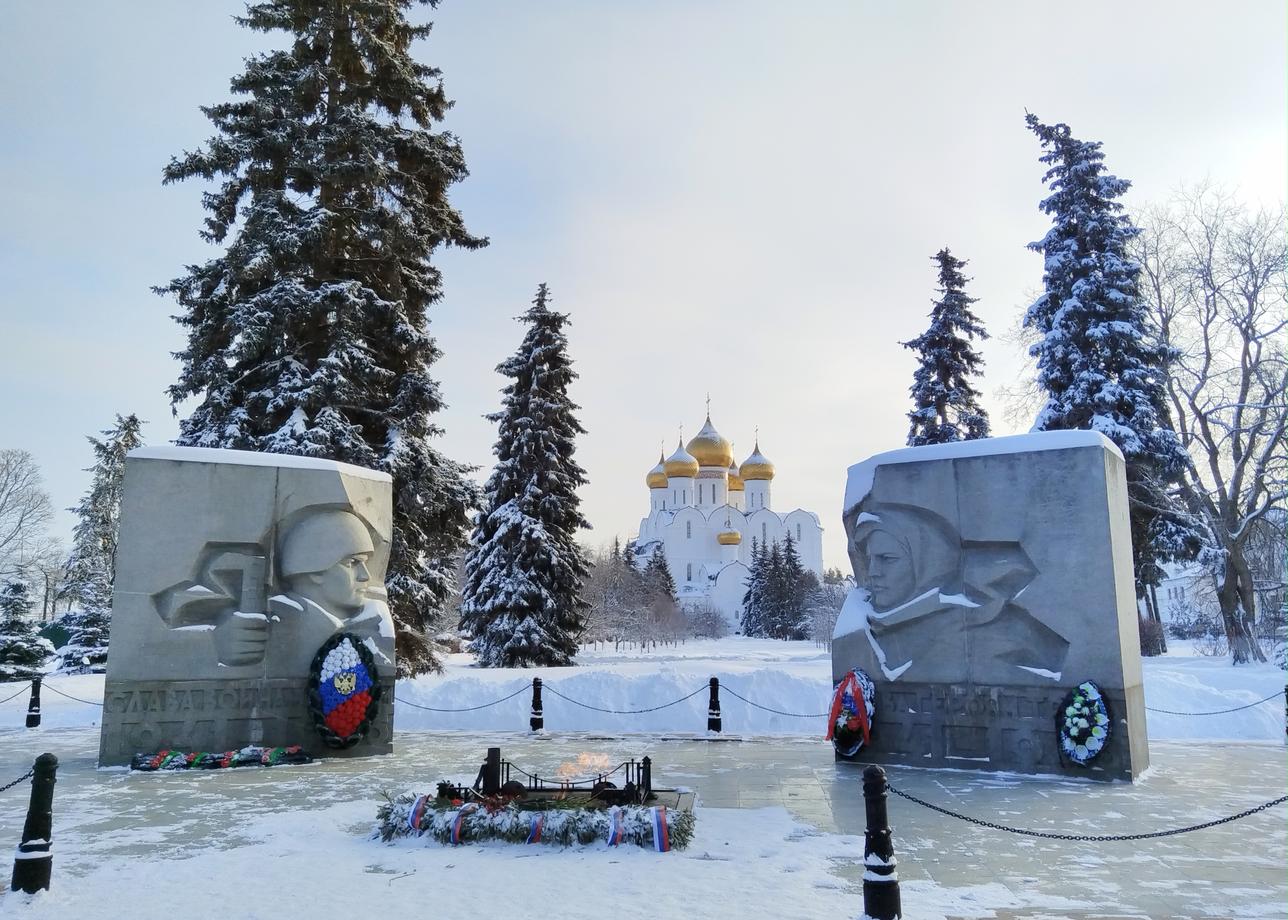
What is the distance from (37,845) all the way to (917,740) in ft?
33.4

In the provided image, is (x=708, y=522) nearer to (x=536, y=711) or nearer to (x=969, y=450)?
(x=536, y=711)

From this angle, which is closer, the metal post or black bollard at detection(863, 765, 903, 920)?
black bollard at detection(863, 765, 903, 920)

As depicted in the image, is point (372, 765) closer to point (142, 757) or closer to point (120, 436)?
point (142, 757)

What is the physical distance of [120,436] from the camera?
42.5 meters

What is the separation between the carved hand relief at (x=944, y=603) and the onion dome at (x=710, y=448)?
246ft

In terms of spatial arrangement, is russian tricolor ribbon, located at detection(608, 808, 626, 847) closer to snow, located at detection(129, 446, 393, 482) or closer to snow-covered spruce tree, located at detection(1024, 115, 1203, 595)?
snow, located at detection(129, 446, 393, 482)

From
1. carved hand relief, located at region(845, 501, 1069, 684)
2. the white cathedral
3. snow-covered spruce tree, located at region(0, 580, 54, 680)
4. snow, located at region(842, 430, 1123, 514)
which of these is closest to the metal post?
carved hand relief, located at region(845, 501, 1069, 684)

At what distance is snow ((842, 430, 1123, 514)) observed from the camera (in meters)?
11.9

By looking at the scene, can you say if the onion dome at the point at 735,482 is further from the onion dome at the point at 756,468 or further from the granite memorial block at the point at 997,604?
the granite memorial block at the point at 997,604

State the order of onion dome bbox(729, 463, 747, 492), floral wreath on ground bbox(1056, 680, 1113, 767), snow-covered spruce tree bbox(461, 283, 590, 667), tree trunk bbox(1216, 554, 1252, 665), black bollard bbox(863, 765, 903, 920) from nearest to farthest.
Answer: black bollard bbox(863, 765, 903, 920)
floral wreath on ground bbox(1056, 680, 1113, 767)
tree trunk bbox(1216, 554, 1252, 665)
snow-covered spruce tree bbox(461, 283, 590, 667)
onion dome bbox(729, 463, 747, 492)

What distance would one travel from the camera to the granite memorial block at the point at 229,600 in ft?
41.1

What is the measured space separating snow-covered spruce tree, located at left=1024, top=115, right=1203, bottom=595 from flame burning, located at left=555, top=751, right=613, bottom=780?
1827cm

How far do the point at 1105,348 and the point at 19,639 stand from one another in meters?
34.2

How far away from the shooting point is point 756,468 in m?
91.9
